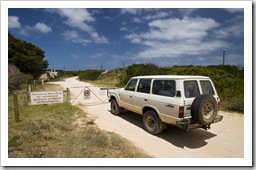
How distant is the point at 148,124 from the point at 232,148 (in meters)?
2.42

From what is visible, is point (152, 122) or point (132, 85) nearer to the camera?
point (152, 122)

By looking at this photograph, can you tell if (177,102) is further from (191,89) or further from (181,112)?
(191,89)

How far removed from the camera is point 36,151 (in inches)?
180

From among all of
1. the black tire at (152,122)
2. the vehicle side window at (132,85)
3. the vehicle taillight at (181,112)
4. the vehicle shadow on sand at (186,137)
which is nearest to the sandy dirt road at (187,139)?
the vehicle shadow on sand at (186,137)

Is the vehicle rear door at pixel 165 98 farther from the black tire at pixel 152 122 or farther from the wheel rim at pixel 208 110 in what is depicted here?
the wheel rim at pixel 208 110

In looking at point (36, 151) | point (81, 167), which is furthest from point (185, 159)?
point (36, 151)

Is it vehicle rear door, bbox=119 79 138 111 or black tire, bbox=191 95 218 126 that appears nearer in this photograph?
black tire, bbox=191 95 218 126

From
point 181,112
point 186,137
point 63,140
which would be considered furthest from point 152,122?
point 63,140

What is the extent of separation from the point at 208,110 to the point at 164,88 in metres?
1.33

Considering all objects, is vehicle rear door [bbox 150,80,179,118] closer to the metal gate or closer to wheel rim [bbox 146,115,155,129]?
wheel rim [bbox 146,115,155,129]

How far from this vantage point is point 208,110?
4.87m

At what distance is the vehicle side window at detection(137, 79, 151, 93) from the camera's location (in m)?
6.04

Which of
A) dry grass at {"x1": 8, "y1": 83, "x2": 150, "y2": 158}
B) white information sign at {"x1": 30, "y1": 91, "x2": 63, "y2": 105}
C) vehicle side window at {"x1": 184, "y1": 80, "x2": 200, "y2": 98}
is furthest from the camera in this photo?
white information sign at {"x1": 30, "y1": 91, "x2": 63, "y2": 105}

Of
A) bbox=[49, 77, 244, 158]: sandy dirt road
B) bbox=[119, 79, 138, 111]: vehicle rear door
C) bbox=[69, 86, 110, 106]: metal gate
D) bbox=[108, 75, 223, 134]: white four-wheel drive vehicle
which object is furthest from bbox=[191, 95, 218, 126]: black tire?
bbox=[69, 86, 110, 106]: metal gate
